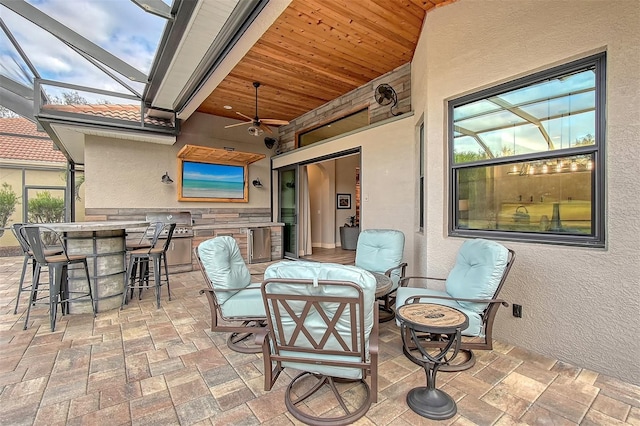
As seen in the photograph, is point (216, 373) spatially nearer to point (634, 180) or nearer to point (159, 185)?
point (634, 180)

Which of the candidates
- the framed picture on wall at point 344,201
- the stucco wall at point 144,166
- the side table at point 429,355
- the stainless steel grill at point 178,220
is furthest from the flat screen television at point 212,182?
the side table at point 429,355

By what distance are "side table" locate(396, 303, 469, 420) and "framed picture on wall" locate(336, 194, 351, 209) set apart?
7527 mm

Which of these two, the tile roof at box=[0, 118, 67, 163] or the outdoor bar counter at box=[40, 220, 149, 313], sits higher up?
the tile roof at box=[0, 118, 67, 163]

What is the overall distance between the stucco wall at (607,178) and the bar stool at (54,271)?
13.7 feet

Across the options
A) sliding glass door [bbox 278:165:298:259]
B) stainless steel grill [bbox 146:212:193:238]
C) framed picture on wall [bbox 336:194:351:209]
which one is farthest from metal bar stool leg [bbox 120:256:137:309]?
framed picture on wall [bbox 336:194:351:209]

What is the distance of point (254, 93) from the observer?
5.71 m

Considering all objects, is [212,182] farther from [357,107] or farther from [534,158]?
[534,158]

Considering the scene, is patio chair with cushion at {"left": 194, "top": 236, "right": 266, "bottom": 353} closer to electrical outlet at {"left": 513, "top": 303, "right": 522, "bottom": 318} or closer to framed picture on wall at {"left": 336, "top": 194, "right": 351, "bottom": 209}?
electrical outlet at {"left": 513, "top": 303, "right": 522, "bottom": 318}

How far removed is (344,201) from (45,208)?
863 cm

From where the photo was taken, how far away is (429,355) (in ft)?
6.02

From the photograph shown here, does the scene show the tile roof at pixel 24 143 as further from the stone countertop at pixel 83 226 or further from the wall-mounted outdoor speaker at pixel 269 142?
the stone countertop at pixel 83 226

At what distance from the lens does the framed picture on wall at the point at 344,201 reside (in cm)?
949

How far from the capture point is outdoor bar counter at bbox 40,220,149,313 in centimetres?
353

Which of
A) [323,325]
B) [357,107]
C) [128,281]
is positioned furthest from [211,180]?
[323,325]
